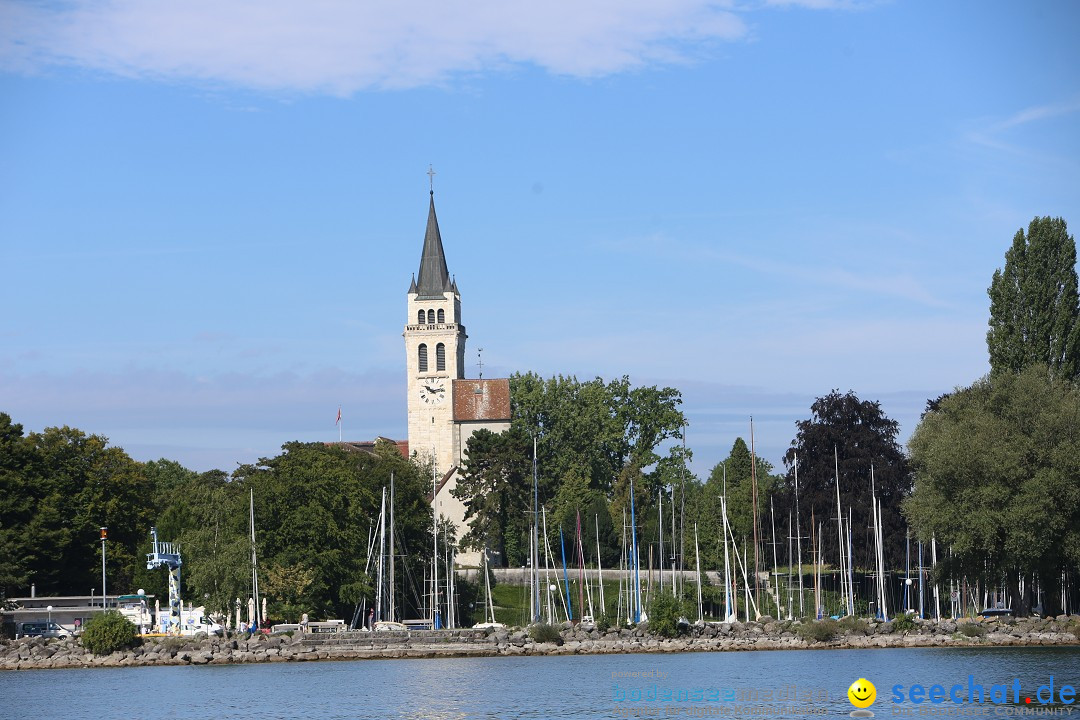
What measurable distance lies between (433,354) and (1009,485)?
63398 mm

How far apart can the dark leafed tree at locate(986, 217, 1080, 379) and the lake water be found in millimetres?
13517

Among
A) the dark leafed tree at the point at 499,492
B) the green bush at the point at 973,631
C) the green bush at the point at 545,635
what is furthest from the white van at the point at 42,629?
the green bush at the point at 973,631

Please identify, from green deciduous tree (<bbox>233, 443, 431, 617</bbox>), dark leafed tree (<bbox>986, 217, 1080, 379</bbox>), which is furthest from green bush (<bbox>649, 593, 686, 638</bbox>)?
dark leafed tree (<bbox>986, 217, 1080, 379</bbox>)

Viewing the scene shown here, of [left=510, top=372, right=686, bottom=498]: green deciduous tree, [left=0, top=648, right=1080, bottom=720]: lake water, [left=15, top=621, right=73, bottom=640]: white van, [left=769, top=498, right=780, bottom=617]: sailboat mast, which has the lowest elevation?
[left=0, top=648, right=1080, bottom=720]: lake water

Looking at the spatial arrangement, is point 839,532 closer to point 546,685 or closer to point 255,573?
point 255,573

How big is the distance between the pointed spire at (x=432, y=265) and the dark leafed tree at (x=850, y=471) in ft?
131

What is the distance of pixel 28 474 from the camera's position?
221ft

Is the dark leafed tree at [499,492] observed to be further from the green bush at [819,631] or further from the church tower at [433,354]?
the green bush at [819,631]

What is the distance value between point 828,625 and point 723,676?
12.1m

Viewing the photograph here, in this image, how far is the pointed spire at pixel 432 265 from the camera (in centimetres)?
10831

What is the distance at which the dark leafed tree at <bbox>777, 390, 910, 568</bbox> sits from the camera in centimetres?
6988

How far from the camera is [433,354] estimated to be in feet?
350

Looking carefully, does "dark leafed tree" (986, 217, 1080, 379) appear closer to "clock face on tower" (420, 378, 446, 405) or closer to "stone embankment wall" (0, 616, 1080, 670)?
"stone embankment wall" (0, 616, 1080, 670)

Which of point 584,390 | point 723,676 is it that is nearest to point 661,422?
point 584,390
